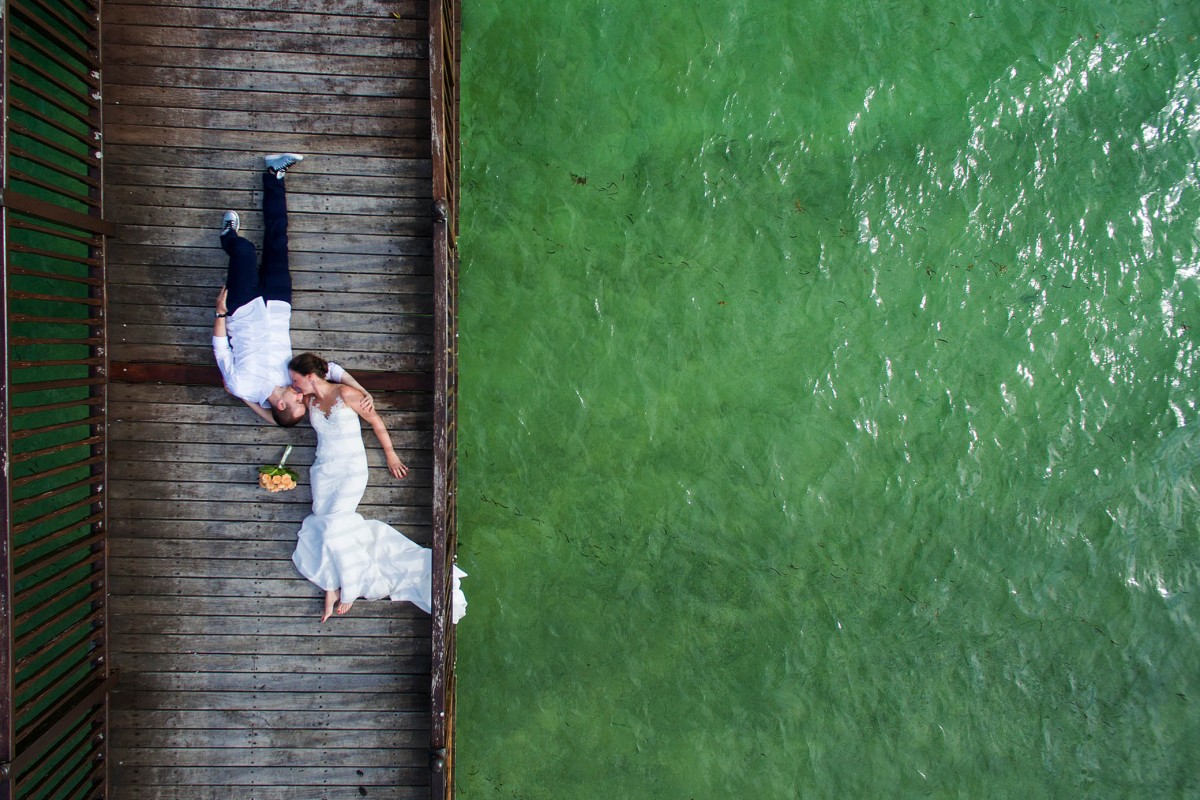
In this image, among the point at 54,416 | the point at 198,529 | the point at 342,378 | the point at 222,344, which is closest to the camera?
the point at 222,344

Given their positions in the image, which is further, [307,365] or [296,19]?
[296,19]

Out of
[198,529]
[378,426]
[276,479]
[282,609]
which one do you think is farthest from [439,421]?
[198,529]

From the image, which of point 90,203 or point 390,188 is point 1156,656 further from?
point 90,203

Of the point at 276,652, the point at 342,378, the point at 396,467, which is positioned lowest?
the point at 276,652

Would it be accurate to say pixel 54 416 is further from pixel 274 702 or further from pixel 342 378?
pixel 274 702

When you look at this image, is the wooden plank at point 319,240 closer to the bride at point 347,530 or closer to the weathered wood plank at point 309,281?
the weathered wood plank at point 309,281

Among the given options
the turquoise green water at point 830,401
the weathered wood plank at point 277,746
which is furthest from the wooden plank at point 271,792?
the turquoise green water at point 830,401
